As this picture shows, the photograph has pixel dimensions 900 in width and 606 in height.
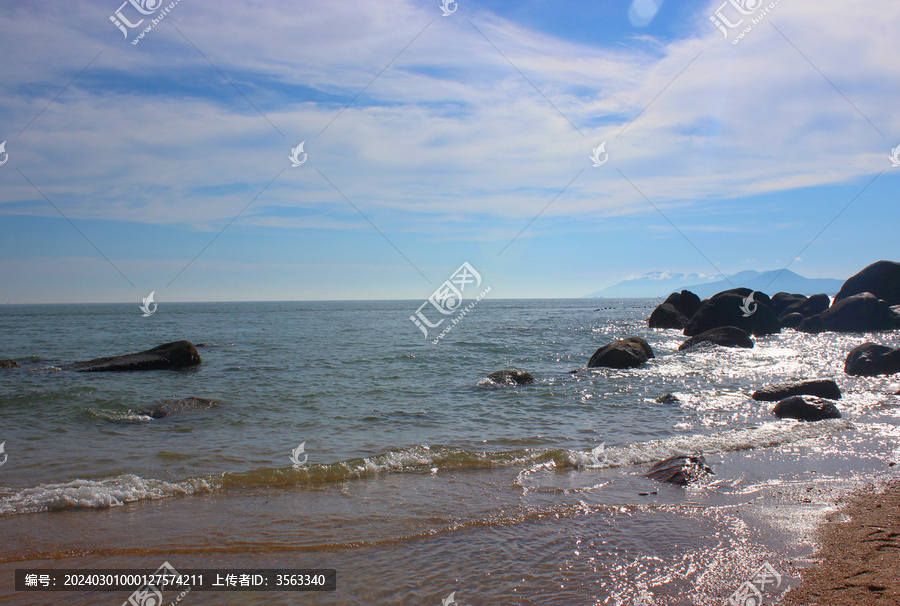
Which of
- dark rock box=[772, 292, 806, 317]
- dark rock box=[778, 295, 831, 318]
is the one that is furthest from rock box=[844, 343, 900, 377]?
dark rock box=[772, 292, 806, 317]

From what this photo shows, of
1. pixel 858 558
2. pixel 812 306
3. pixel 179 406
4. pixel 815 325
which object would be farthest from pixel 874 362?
pixel 812 306

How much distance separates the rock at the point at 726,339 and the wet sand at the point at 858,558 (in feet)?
73.3

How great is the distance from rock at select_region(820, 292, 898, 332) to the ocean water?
72.4 feet

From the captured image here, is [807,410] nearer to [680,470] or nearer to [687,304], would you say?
[680,470]

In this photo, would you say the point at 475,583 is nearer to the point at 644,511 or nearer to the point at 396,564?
the point at 396,564

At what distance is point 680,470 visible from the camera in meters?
7.61

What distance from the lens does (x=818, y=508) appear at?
6.32 m

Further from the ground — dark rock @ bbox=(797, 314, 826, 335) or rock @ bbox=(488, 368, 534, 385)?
dark rock @ bbox=(797, 314, 826, 335)

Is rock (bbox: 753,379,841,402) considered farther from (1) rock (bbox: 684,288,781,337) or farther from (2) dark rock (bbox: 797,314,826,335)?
(2) dark rock (bbox: 797,314,826,335)

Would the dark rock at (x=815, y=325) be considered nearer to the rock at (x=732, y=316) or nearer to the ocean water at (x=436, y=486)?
the rock at (x=732, y=316)

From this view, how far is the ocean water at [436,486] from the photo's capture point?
492 centimetres

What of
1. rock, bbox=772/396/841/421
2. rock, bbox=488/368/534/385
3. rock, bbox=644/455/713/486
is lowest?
rock, bbox=644/455/713/486

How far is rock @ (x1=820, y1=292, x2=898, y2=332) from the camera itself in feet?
110

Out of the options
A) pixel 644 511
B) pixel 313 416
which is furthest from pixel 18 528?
pixel 644 511
